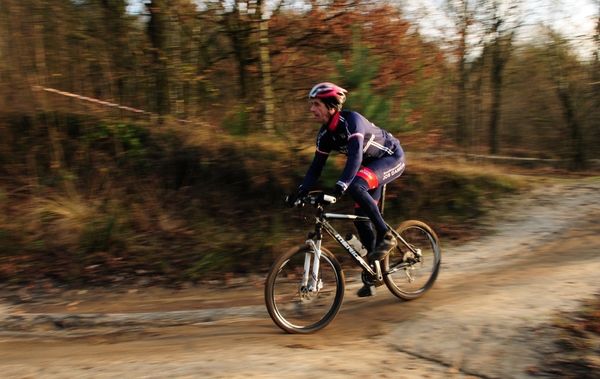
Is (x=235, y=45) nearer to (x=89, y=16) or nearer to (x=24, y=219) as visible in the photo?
(x=89, y=16)

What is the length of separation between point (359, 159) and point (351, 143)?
0.17m

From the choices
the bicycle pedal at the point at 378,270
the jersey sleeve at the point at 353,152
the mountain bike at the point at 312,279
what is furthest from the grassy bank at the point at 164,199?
the jersey sleeve at the point at 353,152

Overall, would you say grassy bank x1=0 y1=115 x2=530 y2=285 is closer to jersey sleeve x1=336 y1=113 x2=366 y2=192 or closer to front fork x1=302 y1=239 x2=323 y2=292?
front fork x1=302 y1=239 x2=323 y2=292

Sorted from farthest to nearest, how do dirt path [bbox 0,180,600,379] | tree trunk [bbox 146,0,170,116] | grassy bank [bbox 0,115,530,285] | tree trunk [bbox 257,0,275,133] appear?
tree trunk [bbox 146,0,170,116], tree trunk [bbox 257,0,275,133], grassy bank [bbox 0,115,530,285], dirt path [bbox 0,180,600,379]

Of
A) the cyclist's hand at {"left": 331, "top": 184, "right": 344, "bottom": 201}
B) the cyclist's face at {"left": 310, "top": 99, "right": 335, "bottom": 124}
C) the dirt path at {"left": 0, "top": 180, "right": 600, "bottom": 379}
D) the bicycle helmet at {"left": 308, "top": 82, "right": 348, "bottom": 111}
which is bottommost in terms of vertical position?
the dirt path at {"left": 0, "top": 180, "right": 600, "bottom": 379}

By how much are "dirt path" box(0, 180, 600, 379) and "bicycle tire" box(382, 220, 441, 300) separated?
0.47ft

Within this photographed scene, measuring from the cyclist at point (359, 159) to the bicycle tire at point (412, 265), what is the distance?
27 centimetres

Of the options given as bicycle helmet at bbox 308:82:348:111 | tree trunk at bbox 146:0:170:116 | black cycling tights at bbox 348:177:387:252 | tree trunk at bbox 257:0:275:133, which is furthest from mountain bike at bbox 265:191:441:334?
tree trunk at bbox 146:0:170:116

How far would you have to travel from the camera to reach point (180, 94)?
1059cm

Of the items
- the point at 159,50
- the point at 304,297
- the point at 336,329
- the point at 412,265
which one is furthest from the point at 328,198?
the point at 159,50

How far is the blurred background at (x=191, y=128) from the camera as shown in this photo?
779 cm

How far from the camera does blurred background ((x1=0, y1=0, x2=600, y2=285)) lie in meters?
7.79

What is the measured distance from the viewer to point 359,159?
15.3 ft

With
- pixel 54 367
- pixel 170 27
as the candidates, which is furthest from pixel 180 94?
pixel 54 367
